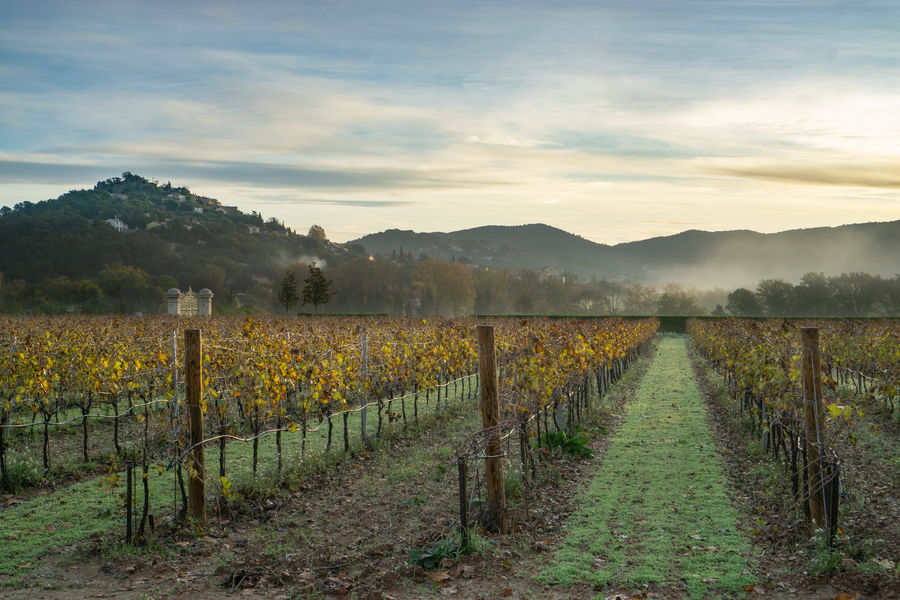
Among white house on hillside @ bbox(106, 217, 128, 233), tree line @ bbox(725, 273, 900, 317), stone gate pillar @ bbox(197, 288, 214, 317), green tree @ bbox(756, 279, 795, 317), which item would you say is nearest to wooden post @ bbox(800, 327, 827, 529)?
stone gate pillar @ bbox(197, 288, 214, 317)

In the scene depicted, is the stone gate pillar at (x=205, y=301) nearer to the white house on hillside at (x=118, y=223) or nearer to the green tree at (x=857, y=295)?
the green tree at (x=857, y=295)

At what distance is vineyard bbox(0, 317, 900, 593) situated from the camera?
6355 millimetres

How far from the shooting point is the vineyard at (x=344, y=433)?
6.36m

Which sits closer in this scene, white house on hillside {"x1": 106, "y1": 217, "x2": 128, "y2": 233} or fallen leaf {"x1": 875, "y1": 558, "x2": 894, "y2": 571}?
fallen leaf {"x1": 875, "y1": 558, "x2": 894, "y2": 571}

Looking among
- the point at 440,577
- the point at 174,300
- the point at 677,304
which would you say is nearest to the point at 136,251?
the point at 174,300

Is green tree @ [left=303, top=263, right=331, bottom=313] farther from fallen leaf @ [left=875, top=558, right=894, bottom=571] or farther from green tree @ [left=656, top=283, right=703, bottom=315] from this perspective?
fallen leaf @ [left=875, top=558, right=894, bottom=571]

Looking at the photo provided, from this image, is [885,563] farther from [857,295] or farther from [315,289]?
[857,295]

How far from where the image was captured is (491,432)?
645 cm

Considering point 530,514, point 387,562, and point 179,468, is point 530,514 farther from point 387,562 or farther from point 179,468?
point 179,468

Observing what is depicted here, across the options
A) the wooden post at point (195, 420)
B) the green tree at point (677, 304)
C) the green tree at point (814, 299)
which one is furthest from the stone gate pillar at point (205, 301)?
the green tree at point (814, 299)

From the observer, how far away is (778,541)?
6.07m

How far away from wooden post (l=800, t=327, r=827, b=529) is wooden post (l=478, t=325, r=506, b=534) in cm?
273

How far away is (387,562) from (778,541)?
3.51 metres

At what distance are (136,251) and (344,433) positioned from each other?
85859 mm
